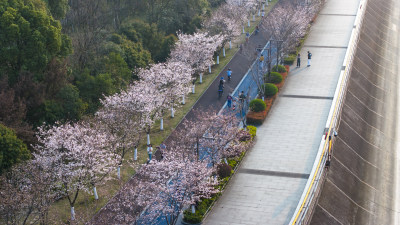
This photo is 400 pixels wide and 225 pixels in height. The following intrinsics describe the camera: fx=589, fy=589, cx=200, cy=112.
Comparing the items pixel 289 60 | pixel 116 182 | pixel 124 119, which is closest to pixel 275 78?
pixel 289 60

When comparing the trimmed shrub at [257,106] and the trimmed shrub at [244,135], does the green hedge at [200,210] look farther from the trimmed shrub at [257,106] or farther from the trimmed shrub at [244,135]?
the trimmed shrub at [257,106]

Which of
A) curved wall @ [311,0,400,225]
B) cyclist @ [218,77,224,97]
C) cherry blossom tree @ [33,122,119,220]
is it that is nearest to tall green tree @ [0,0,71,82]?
cherry blossom tree @ [33,122,119,220]

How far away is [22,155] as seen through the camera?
130 feet

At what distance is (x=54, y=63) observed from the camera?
4816 cm

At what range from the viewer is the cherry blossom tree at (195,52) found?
60406 millimetres

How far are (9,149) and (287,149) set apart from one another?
20.9 meters

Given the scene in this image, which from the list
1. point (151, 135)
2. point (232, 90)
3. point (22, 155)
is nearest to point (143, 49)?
point (232, 90)

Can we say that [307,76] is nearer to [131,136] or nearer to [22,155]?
[131,136]

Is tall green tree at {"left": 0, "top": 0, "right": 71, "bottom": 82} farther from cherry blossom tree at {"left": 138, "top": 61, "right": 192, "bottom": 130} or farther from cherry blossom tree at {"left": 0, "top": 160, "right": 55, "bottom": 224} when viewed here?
cherry blossom tree at {"left": 0, "top": 160, "right": 55, "bottom": 224}

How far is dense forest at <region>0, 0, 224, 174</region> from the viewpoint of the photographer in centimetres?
4297

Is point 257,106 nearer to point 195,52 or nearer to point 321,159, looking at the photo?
point 321,159

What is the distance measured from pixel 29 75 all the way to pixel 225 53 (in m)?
30.1

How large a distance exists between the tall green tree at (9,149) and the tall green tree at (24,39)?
8716mm

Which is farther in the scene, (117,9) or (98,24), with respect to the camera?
(117,9)
